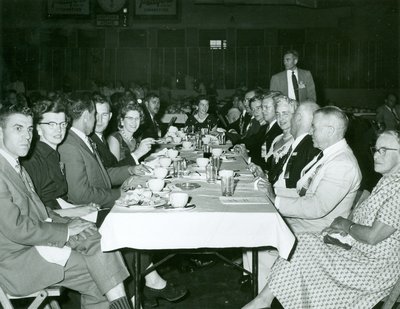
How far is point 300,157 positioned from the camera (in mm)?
3352

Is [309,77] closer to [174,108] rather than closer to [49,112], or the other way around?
[174,108]

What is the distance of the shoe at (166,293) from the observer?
130 inches

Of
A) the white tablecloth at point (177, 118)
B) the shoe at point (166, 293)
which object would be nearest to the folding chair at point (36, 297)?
the shoe at point (166, 293)

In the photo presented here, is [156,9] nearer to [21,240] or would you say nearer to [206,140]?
[206,140]

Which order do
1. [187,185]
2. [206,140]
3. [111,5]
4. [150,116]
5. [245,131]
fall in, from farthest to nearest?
[111,5] < [245,131] < [150,116] < [206,140] < [187,185]

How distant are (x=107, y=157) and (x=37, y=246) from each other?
175cm

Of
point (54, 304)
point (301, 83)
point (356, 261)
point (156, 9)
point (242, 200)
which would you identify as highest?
point (156, 9)

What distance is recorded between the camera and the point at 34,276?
2.31 metres

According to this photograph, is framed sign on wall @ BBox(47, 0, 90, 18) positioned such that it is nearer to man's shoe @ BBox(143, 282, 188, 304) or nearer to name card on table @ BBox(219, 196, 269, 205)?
man's shoe @ BBox(143, 282, 188, 304)

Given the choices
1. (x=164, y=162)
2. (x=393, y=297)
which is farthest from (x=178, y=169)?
(x=393, y=297)

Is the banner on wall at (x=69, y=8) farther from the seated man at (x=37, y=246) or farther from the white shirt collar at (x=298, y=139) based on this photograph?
the seated man at (x=37, y=246)

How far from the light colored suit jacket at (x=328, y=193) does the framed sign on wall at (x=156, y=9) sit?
1302 cm

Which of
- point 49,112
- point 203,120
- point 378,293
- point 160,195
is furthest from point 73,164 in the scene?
point 203,120

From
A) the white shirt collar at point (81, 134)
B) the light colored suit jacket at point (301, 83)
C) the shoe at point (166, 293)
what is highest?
the light colored suit jacket at point (301, 83)
